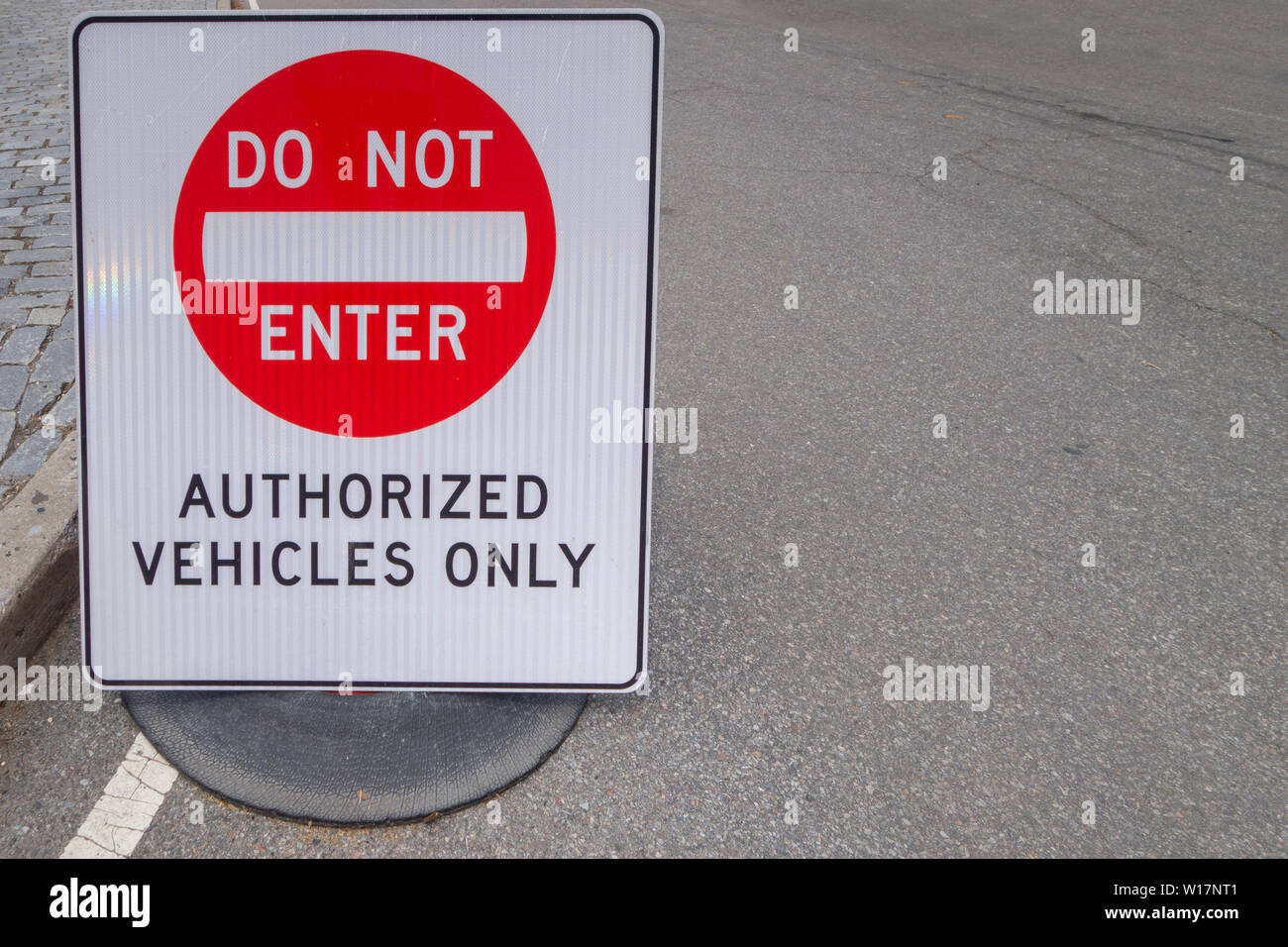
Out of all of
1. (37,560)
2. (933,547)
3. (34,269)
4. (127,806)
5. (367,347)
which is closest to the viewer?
(127,806)

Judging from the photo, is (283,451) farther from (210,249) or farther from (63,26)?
(63,26)

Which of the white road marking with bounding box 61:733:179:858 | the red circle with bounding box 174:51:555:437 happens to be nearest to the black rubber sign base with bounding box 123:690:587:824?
the white road marking with bounding box 61:733:179:858

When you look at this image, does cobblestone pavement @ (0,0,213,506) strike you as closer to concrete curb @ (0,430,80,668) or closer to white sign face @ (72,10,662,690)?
concrete curb @ (0,430,80,668)

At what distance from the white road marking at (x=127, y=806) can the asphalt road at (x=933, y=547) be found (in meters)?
0.04

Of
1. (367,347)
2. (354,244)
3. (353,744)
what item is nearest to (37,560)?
(353,744)

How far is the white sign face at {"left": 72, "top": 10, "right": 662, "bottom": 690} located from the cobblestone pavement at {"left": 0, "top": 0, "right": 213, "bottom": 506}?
0.44 m

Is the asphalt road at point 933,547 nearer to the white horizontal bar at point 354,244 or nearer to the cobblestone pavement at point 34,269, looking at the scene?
the cobblestone pavement at point 34,269

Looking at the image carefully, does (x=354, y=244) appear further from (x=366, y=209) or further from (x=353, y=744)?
(x=353, y=744)

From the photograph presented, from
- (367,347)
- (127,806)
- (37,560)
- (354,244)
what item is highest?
(354,244)

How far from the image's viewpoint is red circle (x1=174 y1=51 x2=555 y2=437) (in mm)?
2387

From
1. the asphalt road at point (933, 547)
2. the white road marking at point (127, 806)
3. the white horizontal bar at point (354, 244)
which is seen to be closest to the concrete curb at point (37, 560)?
the asphalt road at point (933, 547)

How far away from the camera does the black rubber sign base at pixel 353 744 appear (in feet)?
7.82

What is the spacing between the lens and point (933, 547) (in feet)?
11.3

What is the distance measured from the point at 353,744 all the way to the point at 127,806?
482 millimetres
